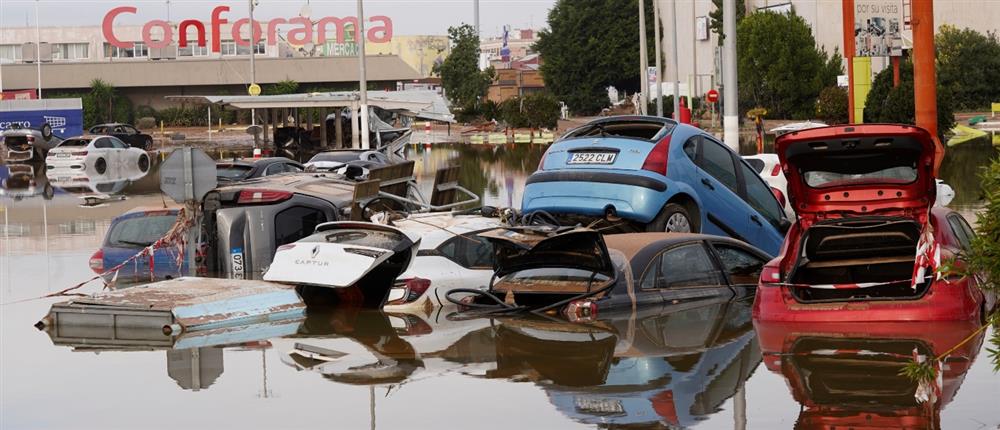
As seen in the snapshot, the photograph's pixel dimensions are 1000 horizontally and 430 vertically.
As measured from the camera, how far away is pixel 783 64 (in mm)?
68125

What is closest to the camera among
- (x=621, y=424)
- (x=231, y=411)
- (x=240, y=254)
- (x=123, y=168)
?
(x=621, y=424)

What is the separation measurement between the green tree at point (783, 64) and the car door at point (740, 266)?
55.3m

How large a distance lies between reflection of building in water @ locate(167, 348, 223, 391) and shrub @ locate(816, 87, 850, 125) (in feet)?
178

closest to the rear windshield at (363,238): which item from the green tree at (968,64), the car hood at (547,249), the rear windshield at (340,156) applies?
the car hood at (547,249)

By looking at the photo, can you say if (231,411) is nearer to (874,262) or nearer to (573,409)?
(573,409)

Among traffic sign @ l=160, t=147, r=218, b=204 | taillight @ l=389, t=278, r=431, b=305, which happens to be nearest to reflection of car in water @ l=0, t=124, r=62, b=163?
traffic sign @ l=160, t=147, r=218, b=204

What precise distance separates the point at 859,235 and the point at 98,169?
122 feet

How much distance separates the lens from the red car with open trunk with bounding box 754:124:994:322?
465 inches

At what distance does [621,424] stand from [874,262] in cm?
412

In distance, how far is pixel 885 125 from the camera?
12.0m

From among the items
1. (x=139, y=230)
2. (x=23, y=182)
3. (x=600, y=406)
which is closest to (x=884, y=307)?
(x=600, y=406)

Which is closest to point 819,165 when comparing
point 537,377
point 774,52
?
point 537,377

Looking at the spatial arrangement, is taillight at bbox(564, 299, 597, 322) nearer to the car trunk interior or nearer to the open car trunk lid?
the open car trunk lid

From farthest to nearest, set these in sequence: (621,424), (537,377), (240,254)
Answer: (240,254) < (537,377) < (621,424)
